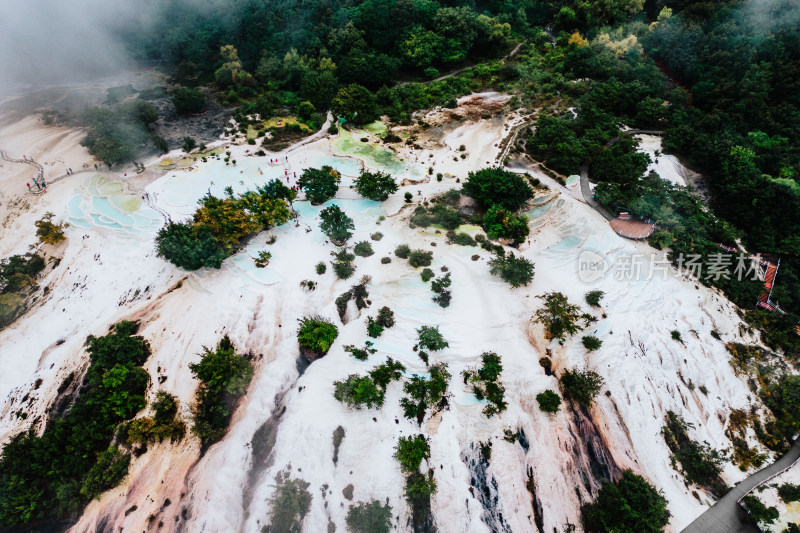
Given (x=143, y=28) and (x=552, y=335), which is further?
(x=143, y=28)

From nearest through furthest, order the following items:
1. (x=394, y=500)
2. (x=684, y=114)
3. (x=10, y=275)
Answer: (x=394, y=500) → (x=10, y=275) → (x=684, y=114)

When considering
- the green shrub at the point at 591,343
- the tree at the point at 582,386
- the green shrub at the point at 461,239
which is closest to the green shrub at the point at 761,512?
the tree at the point at 582,386

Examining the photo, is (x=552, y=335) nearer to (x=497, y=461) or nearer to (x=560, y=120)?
(x=497, y=461)

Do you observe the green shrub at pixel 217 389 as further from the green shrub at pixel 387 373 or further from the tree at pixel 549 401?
the tree at pixel 549 401

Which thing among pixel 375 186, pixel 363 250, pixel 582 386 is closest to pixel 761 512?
pixel 582 386

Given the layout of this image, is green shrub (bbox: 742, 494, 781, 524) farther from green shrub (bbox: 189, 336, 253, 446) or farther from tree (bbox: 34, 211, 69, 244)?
tree (bbox: 34, 211, 69, 244)

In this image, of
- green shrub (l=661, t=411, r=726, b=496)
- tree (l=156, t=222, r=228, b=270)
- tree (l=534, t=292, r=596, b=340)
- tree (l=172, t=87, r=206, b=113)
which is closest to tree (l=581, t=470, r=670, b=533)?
green shrub (l=661, t=411, r=726, b=496)

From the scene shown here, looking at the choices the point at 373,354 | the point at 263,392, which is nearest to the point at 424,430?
the point at 373,354
